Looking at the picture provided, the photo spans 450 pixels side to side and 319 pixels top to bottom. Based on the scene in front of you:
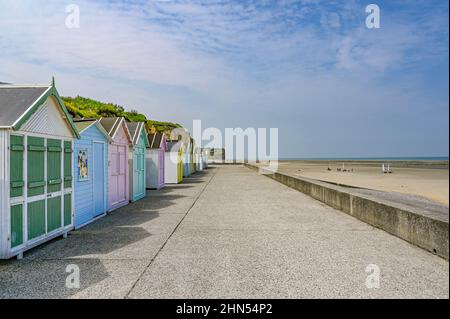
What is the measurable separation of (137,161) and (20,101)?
8.88 meters

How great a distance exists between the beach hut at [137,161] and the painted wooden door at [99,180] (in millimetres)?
3233

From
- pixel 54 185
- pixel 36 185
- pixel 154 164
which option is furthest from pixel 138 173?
pixel 36 185

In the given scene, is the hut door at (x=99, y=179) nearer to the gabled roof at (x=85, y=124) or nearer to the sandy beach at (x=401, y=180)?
the gabled roof at (x=85, y=124)

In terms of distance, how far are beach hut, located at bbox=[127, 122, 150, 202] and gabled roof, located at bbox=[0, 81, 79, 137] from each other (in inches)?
271

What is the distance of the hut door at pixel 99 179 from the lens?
10.2 m

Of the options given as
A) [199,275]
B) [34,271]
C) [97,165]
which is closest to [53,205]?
[34,271]

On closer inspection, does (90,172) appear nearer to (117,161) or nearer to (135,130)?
(117,161)

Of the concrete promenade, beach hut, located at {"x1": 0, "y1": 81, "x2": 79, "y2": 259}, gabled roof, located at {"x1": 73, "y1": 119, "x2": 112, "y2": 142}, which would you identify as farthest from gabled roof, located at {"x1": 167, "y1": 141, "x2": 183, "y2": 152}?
beach hut, located at {"x1": 0, "y1": 81, "x2": 79, "y2": 259}

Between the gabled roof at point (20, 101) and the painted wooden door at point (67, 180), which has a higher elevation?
the gabled roof at point (20, 101)

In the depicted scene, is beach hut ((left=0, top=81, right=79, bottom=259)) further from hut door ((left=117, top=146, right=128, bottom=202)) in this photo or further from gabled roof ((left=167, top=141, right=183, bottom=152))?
gabled roof ((left=167, top=141, right=183, bottom=152))

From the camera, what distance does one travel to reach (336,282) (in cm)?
476

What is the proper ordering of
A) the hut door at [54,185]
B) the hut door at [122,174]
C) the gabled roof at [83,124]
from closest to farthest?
the hut door at [54,185]
the gabled roof at [83,124]
the hut door at [122,174]

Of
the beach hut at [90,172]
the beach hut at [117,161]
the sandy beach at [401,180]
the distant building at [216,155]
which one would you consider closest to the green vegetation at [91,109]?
the beach hut at [117,161]

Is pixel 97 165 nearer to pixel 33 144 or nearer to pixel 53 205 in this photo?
pixel 53 205
